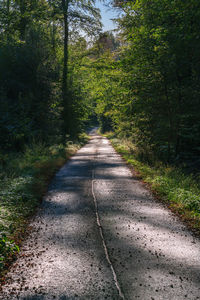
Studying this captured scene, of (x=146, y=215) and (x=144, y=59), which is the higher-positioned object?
(x=144, y=59)

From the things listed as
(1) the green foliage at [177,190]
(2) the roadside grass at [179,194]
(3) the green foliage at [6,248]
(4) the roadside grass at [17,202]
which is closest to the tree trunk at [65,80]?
(4) the roadside grass at [17,202]

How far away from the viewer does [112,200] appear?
246 inches

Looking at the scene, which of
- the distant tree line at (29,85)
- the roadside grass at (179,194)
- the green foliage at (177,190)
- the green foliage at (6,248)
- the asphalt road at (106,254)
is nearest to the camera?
the asphalt road at (106,254)

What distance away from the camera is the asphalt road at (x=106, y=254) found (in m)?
2.74

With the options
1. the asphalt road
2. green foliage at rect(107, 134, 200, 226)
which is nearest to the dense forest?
green foliage at rect(107, 134, 200, 226)

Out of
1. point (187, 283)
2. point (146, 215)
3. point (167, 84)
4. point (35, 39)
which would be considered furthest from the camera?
point (35, 39)

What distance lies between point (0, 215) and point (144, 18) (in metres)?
8.76

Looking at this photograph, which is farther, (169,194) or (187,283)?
(169,194)

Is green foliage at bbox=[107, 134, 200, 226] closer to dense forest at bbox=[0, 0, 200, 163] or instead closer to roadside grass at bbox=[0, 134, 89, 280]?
dense forest at bbox=[0, 0, 200, 163]

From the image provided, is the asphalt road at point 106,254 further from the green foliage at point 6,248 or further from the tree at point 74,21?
the tree at point 74,21

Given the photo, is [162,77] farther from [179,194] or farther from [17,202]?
[17,202]

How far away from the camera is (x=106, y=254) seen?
139 inches

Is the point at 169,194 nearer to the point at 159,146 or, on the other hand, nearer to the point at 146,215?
the point at 146,215

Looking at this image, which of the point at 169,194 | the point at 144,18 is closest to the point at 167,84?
the point at 144,18
